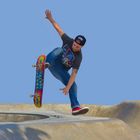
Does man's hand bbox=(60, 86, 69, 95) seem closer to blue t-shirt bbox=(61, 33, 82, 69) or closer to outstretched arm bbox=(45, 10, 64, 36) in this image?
blue t-shirt bbox=(61, 33, 82, 69)

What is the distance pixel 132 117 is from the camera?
25359 millimetres

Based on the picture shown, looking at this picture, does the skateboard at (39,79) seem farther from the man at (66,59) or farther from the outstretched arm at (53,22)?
the outstretched arm at (53,22)

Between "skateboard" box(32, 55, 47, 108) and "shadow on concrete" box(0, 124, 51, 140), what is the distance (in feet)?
7.34

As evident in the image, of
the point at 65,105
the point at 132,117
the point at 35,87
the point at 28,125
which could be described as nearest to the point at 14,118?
the point at 35,87

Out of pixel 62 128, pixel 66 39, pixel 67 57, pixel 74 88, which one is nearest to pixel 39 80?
pixel 74 88

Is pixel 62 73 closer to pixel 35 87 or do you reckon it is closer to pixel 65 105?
pixel 35 87

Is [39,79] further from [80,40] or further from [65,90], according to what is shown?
[80,40]

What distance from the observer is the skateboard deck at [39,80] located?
13.1 meters

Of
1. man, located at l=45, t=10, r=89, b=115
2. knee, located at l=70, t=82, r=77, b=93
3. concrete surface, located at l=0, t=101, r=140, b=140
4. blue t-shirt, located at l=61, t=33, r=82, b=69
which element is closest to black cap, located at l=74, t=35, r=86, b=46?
man, located at l=45, t=10, r=89, b=115

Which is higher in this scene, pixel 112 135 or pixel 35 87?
pixel 35 87

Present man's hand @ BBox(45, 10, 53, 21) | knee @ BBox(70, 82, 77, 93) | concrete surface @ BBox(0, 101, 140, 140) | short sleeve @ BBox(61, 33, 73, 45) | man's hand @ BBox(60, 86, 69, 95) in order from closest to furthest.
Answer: concrete surface @ BBox(0, 101, 140, 140) → man's hand @ BBox(60, 86, 69, 95) → man's hand @ BBox(45, 10, 53, 21) → short sleeve @ BBox(61, 33, 73, 45) → knee @ BBox(70, 82, 77, 93)

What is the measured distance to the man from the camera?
12672 millimetres

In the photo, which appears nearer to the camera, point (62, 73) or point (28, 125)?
point (28, 125)

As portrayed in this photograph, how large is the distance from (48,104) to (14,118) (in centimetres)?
1677
